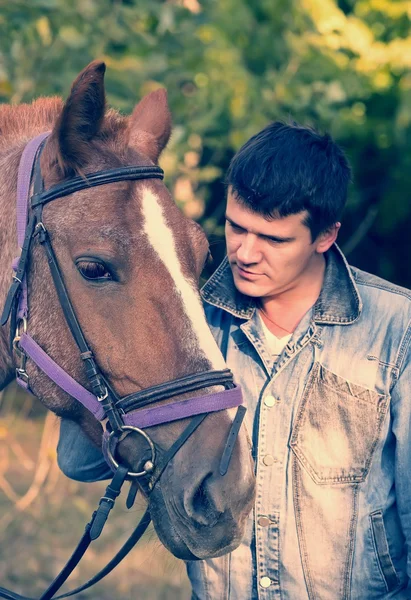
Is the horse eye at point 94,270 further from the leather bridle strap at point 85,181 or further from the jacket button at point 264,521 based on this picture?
the jacket button at point 264,521

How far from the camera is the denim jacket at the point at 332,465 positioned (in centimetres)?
229

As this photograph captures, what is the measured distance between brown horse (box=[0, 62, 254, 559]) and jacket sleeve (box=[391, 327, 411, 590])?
1.54 feet

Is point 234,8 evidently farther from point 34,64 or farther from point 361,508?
point 361,508

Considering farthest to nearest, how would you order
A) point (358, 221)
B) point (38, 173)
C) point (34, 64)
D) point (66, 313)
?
point (358, 221)
point (34, 64)
point (38, 173)
point (66, 313)

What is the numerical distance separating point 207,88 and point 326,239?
3.16 m

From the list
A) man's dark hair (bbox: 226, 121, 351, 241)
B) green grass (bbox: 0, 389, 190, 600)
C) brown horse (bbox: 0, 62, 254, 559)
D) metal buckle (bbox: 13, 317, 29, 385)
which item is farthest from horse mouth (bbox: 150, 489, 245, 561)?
green grass (bbox: 0, 389, 190, 600)

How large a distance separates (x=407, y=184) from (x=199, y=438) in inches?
168

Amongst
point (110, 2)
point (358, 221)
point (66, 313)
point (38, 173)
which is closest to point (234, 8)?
point (110, 2)

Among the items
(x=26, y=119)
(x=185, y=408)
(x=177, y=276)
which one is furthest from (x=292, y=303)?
(x=26, y=119)

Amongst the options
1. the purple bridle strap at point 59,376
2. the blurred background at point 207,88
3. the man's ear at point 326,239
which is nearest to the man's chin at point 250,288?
the man's ear at point 326,239

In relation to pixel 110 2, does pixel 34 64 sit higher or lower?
lower

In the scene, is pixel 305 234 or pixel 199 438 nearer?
pixel 199 438

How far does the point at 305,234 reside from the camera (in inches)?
96.7

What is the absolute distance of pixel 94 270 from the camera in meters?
2.26
